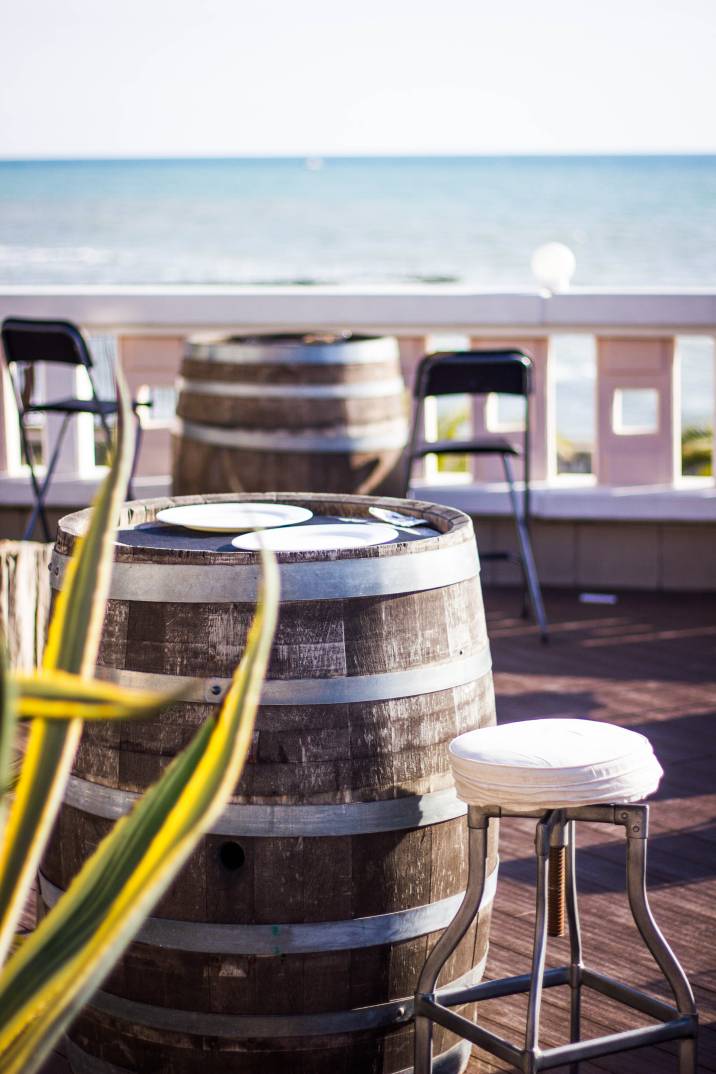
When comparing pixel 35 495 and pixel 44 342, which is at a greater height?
pixel 44 342

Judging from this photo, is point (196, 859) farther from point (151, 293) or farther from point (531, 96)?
point (531, 96)

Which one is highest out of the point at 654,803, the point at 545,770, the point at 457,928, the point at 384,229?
the point at 384,229

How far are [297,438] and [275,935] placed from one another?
95.7 inches

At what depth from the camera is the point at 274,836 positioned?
1.88 meters

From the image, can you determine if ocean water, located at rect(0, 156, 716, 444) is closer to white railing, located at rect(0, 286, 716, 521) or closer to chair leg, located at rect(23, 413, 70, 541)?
white railing, located at rect(0, 286, 716, 521)

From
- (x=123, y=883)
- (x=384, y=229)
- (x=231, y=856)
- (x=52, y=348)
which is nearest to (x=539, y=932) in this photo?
(x=231, y=856)

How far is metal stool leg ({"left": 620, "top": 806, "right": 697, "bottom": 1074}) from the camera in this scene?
1.99 metres

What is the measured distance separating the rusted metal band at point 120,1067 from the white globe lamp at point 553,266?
4.27m

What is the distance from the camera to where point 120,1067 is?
6.69 feet

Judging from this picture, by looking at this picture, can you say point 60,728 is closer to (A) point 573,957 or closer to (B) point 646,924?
(B) point 646,924

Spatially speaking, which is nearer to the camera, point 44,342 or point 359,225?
point 44,342

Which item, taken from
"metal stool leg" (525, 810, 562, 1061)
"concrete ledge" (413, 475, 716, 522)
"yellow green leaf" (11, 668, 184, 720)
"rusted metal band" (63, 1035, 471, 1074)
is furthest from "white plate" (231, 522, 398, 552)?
"concrete ledge" (413, 475, 716, 522)

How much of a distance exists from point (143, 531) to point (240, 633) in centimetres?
50

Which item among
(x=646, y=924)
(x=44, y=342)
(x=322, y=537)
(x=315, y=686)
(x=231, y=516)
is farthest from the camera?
(x=44, y=342)
